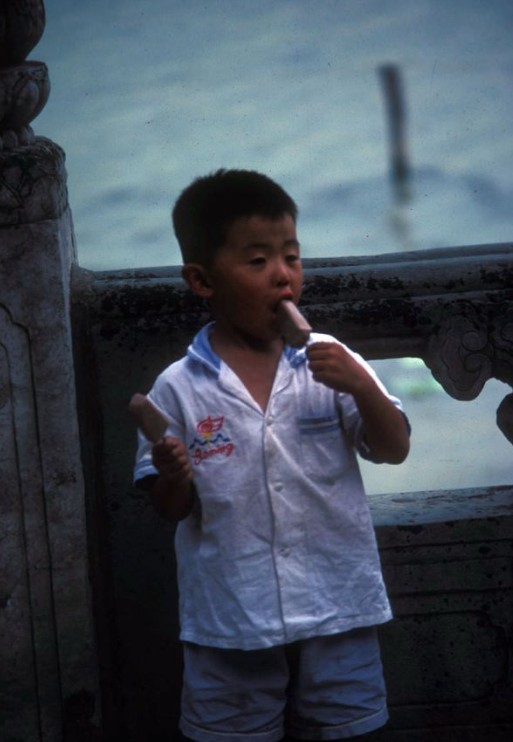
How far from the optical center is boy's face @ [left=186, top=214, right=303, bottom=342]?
226cm

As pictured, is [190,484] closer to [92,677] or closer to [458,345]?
[92,677]

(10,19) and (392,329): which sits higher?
(10,19)

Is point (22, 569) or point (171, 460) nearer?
point (171, 460)

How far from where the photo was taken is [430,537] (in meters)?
2.98

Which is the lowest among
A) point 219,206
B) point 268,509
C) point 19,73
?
point 268,509

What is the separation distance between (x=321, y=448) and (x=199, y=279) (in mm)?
417

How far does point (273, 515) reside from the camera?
2244mm

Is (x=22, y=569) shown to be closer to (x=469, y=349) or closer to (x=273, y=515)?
(x=273, y=515)

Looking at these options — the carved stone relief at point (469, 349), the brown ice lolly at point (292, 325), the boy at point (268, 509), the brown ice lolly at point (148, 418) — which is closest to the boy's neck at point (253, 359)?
the boy at point (268, 509)

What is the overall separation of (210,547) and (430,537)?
0.88m

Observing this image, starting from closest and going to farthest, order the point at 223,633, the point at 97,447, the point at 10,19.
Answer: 1. the point at 223,633
2. the point at 10,19
3. the point at 97,447

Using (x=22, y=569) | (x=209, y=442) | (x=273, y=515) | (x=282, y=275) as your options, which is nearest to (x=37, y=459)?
(x=22, y=569)

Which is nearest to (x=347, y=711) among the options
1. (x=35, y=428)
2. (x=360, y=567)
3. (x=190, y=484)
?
(x=360, y=567)

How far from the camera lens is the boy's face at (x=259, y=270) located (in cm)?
226
